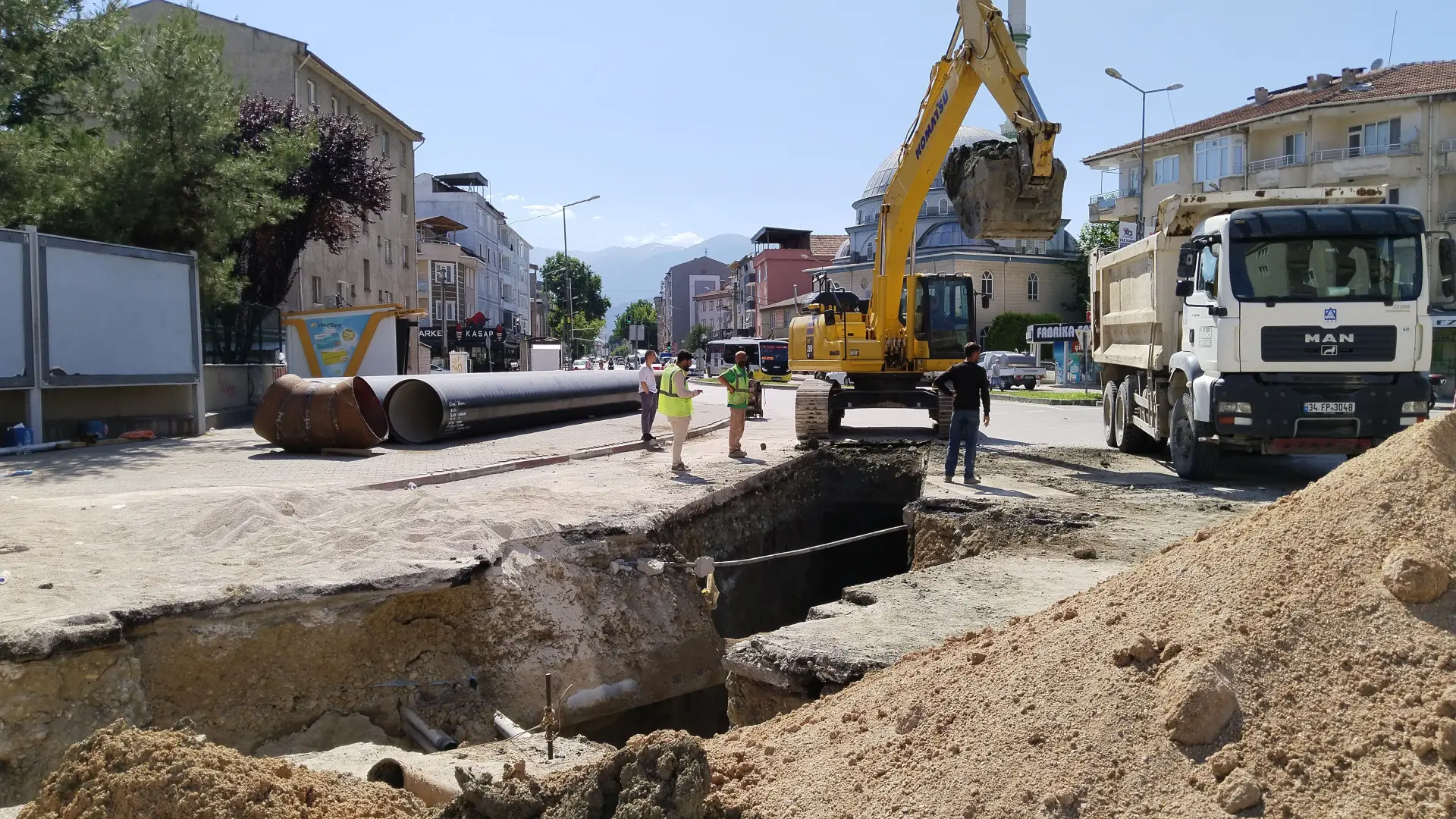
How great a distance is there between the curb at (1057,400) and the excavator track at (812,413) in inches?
569

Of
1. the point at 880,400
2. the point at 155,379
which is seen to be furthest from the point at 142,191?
the point at 880,400

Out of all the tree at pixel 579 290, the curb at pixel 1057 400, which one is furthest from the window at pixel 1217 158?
the tree at pixel 579 290

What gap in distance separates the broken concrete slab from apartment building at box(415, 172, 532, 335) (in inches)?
2303

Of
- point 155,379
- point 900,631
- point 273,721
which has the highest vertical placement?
point 155,379

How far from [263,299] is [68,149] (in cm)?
813

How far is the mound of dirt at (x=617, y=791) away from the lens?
10.3 ft

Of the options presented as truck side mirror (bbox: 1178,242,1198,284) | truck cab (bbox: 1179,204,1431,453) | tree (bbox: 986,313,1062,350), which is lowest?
truck cab (bbox: 1179,204,1431,453)

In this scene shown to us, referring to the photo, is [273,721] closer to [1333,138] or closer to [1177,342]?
[1177,342]

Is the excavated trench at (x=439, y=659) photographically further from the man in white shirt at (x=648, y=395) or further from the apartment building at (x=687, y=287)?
the apartment building at (x=687, y=287)

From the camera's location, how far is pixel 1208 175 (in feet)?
135

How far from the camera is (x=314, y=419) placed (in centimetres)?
1277

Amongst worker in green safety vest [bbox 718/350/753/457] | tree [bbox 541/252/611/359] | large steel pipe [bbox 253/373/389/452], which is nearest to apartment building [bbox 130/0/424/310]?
large steel pipe [bbox 253/373/389/452]

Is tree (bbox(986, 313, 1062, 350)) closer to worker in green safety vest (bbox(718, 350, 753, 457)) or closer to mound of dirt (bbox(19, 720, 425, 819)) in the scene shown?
worker in green safety vest (bbox(718, 350, 753, 457))

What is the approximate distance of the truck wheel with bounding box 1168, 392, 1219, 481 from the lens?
409 inches
